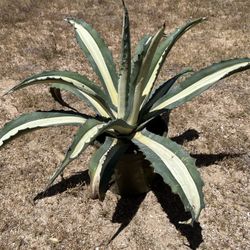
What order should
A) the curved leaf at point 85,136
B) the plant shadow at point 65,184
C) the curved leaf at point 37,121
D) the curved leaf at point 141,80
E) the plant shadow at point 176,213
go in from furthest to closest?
the plant shadow at point 65,184 → the plant shadow at point 176,213 → the curved leaf at point 37,121 → the curved leaf at point 141,80 → the curved leaf at point 85,136

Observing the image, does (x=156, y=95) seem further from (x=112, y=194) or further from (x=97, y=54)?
(x=112, y=194)

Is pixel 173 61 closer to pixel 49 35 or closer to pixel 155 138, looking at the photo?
pixel 49 35

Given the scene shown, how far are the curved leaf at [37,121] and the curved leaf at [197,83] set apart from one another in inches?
20.8

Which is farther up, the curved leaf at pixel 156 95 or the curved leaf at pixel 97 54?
the curved leaf at pixel 97 54

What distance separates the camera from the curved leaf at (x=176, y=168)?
91.6 inches

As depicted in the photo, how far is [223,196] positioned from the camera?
3111 millimetres

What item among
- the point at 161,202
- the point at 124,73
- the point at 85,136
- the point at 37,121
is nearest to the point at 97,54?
the point at 124,73

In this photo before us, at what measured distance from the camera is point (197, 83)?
2.83 m

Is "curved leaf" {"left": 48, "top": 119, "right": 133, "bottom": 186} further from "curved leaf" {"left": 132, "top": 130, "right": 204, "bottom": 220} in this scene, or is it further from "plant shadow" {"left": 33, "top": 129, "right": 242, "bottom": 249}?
"plant shadow" {"left": 33, "top": 129, "right": 242, "bottom": 249}

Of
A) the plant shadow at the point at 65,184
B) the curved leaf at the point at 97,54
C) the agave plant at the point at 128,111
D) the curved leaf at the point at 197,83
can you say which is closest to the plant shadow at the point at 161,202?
the plant shadow at the point at 65,184

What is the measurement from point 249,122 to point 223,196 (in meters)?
0.94

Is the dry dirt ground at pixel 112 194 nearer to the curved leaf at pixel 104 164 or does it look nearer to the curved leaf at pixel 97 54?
the curved leaf at pixel 104 164

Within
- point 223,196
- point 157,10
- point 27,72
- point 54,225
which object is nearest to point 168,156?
point 223,196

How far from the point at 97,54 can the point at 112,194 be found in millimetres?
976
